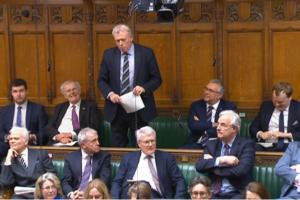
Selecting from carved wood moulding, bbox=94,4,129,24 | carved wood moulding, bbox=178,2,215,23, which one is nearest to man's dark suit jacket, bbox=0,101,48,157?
carved wood moulding, bbox=94,4,129,24

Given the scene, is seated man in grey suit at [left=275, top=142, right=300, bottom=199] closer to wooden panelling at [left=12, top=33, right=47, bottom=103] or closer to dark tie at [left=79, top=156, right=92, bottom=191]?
dark tie at [left=79, top=156, right=92, bottom=191]

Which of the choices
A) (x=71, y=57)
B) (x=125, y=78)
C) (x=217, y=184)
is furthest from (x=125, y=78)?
(x=71, y=57)

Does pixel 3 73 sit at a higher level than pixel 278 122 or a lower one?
higher

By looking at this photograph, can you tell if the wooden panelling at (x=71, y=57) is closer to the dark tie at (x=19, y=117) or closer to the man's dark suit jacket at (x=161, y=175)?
the dark tie at (x=19, y=117)

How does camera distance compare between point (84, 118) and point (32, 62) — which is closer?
point (84, 118)

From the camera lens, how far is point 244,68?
7.55m

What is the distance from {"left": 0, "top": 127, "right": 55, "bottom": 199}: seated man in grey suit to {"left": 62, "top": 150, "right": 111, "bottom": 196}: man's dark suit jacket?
0.45ft

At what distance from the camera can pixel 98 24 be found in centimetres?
782

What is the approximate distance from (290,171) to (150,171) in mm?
1019

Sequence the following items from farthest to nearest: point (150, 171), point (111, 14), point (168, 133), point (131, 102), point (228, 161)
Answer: point (111, 14), point (168, 133), point (131, 102), point (150, 171), point (228, 161)

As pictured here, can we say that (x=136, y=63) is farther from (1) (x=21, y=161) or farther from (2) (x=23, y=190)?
(2) (x=23, y=190)

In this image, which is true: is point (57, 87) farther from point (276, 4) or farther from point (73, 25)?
point (276, 4)

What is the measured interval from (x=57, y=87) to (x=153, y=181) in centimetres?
221

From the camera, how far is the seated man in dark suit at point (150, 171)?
6047 millimetres
